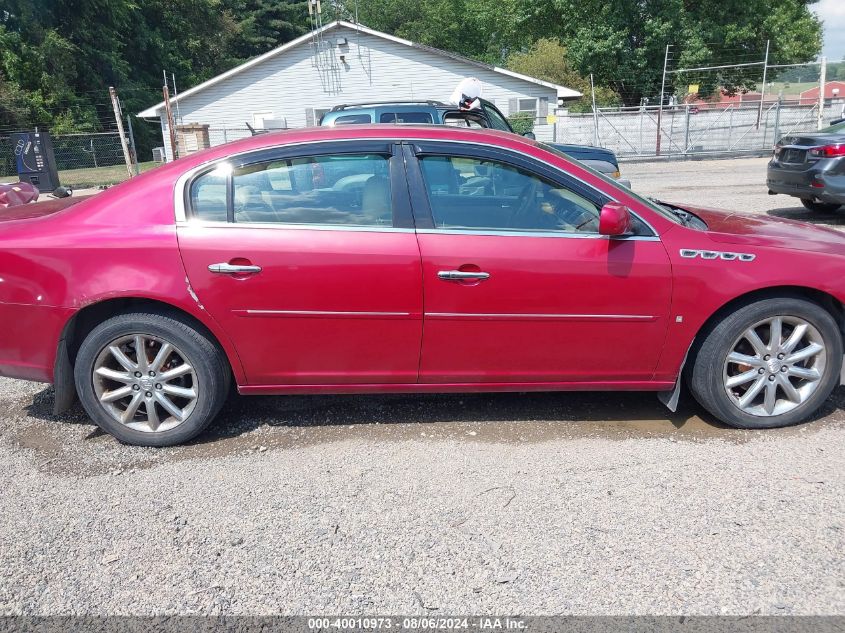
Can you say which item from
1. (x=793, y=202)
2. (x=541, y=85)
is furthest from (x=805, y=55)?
(x=793, y=202)

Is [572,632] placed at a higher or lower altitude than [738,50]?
lower

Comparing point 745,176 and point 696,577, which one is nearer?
point 696,577

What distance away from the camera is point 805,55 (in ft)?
148

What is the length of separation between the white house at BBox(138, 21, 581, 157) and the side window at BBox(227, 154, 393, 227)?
27.5 m

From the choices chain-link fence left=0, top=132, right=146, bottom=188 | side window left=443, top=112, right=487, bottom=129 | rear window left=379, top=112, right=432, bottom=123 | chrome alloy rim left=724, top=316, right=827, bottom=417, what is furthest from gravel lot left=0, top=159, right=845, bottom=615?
chain-link fence left=0, top=132, right=146, bottom=188

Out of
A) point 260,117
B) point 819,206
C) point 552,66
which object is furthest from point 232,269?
point 552,66

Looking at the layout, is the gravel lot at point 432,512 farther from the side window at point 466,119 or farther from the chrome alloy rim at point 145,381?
the side window at point 466,119

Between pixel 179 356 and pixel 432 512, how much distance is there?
1.62 m

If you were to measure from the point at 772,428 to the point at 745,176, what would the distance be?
15.3 metres

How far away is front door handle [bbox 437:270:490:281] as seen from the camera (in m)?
3.45

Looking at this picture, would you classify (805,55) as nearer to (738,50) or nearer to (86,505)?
(738,50)

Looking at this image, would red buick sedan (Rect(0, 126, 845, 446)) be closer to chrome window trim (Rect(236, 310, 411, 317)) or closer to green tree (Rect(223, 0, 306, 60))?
chrome window trim (Rect(236, 310, 411, 317))

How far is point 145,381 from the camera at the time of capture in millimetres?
3643

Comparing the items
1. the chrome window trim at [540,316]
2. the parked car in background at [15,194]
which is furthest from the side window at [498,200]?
the parked car in background at [15,194]
